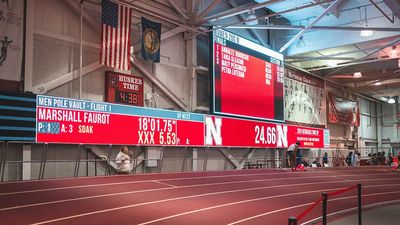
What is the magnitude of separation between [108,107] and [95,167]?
2277mm

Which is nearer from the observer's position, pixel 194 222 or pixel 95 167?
pixel 194 222

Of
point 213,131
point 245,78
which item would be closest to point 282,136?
point 245,78

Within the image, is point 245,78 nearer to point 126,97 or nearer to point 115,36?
point 126,97

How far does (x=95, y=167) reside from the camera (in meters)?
16.6

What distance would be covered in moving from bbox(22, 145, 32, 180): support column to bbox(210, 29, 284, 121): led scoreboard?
9.48 meters

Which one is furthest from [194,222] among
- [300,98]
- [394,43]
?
[300,98]

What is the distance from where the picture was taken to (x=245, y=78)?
24719mm

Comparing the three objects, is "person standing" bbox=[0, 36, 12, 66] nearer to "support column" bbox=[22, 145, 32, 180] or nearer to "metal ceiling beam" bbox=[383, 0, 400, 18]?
"support column" bbox=[22, 145, 32, 180]

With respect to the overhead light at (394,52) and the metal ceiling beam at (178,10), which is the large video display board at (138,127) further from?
the overhead light at (394,52)

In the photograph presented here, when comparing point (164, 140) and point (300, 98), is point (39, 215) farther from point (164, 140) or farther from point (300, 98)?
point (300, 98)

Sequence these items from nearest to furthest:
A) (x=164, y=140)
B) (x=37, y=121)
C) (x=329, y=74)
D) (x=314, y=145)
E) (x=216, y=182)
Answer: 1. (x=37, y=121)
2. (x=216, y=182)
3. (x=164, y=140)
4. (x=314, y=145)
5. (x=329, y=74)

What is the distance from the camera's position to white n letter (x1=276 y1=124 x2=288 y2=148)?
27706 mm

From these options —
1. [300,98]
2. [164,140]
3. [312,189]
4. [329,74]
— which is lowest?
[312,189]

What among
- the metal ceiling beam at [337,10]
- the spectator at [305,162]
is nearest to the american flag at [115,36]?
the metal ceiling beam at [337,10]
